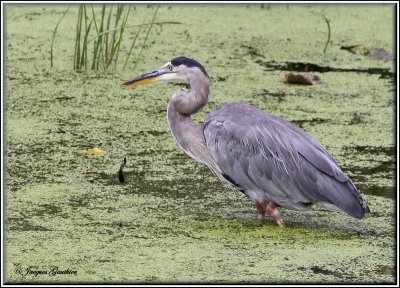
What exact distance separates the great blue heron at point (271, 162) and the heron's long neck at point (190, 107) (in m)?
0.01

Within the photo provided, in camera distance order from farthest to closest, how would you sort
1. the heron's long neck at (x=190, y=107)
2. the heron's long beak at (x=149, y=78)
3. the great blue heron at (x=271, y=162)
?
the heron's long beak at (x=149, y=78), the heron's long neck at (x=190, y=107), the great blue heron at (x=271, y=162)

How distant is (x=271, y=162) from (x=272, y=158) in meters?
0.02

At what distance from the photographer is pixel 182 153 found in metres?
5.70

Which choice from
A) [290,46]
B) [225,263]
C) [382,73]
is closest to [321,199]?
[225,263]

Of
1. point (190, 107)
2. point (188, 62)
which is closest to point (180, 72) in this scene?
point (188, 62)

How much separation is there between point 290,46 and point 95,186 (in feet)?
10.5

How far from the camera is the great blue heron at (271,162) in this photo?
4.43 metres

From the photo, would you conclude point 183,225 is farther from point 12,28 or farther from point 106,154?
point 12,28

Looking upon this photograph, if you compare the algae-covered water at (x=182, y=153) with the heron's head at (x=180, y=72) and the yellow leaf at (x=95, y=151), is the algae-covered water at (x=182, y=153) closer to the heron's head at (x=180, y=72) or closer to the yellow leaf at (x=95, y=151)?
the yellow leaf at (x=95, y=151)

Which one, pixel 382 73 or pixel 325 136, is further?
pixel 382 73

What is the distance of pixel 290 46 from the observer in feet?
26.0

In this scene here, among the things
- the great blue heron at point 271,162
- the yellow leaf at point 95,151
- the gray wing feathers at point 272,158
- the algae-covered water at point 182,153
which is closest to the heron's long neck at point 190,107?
the great blue heron at point 271,162

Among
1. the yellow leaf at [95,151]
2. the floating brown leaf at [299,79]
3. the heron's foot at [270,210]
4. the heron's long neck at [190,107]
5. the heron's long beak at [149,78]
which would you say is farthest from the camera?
the floating brown leaf at [299,79]

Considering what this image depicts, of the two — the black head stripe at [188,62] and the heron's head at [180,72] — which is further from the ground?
the black head stripe at [188,62]
